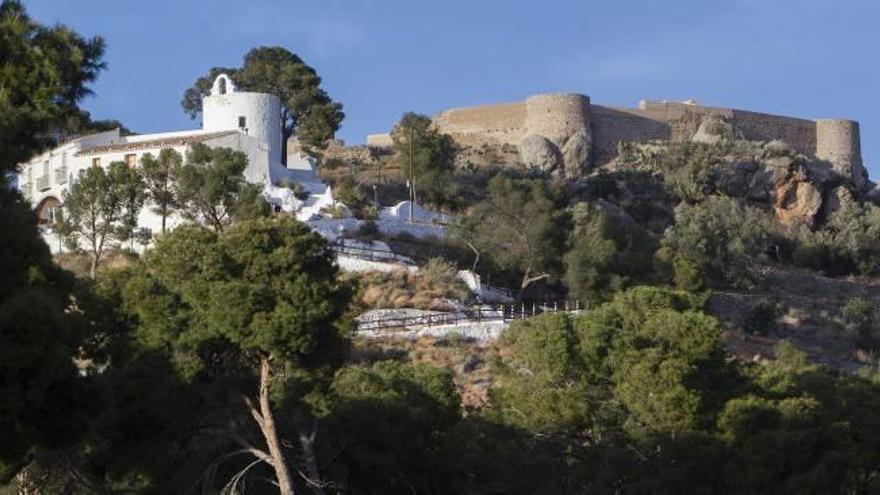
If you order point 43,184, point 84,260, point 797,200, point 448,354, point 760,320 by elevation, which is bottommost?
point 448,354

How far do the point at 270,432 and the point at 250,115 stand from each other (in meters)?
27.1

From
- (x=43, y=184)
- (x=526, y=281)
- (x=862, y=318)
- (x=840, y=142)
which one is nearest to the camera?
(x=526, y=281)

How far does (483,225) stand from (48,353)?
3167 centimetres

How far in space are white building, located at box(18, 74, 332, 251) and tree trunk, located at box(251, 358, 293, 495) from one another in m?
22.7

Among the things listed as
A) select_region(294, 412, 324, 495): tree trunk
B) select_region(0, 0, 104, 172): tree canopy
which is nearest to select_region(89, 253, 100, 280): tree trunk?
select_region(294, 412, 324, 495): tree trunk

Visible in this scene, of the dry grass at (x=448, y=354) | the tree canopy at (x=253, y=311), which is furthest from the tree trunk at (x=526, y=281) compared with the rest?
the tree canopy at (x=253, y=311)

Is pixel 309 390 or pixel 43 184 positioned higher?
pixel 43 184

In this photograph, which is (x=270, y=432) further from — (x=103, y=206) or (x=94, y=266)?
(x=103, y=206)

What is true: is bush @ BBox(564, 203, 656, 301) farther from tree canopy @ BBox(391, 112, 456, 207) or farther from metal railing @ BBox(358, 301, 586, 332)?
tree canopy @ BBox(391, 112, 456, 207)

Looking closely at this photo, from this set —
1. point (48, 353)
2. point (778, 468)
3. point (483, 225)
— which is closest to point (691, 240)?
point (483, 225)

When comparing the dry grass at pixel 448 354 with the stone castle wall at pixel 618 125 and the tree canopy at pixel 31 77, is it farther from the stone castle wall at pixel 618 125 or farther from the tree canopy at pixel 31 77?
the stone castle wall at pixel 618 125

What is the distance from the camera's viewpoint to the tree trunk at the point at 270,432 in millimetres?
23219

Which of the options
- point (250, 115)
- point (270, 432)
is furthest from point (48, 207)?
point (270, 432)

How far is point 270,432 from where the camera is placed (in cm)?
2355
